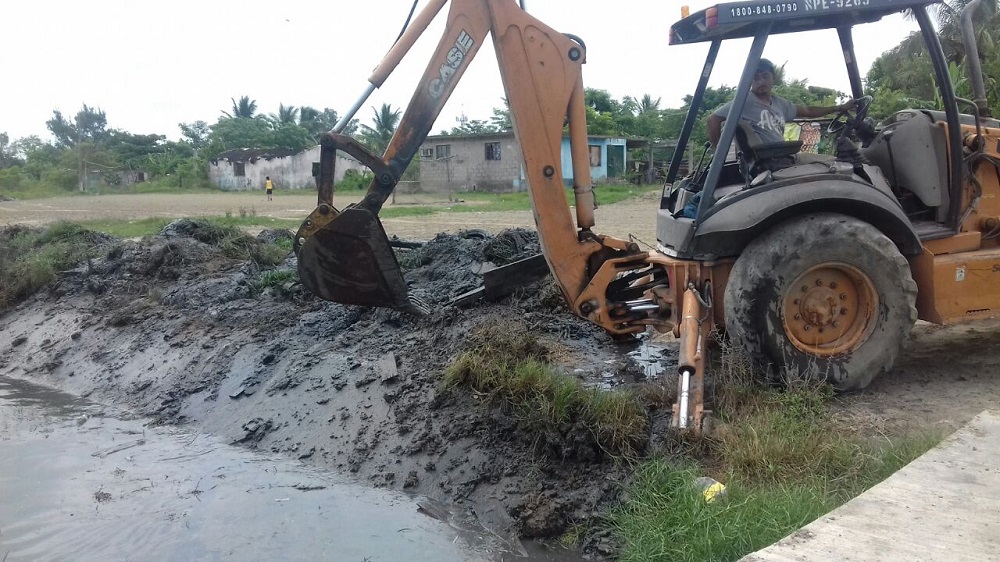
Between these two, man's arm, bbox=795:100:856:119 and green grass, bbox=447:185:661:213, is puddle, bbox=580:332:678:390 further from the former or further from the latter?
green grass, bbox=447:185:661:213

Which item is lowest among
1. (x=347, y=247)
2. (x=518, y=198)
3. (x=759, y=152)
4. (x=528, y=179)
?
(x=518, y=198)

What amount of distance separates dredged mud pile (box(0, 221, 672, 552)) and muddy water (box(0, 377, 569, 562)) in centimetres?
24

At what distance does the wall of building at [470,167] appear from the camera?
3647 cm

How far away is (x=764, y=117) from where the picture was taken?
562 centimetres

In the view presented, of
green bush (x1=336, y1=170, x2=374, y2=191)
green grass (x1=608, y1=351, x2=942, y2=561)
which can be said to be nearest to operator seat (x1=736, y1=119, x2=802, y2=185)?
green grass (x1=608, y1=351, x2=942, y2=561)

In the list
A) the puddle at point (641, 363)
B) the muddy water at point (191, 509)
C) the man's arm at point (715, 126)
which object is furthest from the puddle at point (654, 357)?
the muddy water at point (191, 509)

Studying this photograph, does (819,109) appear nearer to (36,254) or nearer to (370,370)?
(370,370)

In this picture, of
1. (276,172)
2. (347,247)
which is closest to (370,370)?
(347,247)

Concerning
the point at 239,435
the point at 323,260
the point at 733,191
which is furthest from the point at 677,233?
the point at 239,435

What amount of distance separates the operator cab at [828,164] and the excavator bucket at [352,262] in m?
2.07

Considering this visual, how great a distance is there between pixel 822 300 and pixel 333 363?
3.68 metres

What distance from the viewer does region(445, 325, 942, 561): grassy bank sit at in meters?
3.66

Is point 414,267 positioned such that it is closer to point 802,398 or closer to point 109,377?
point 109,377

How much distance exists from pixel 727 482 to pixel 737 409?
2.99 ft
